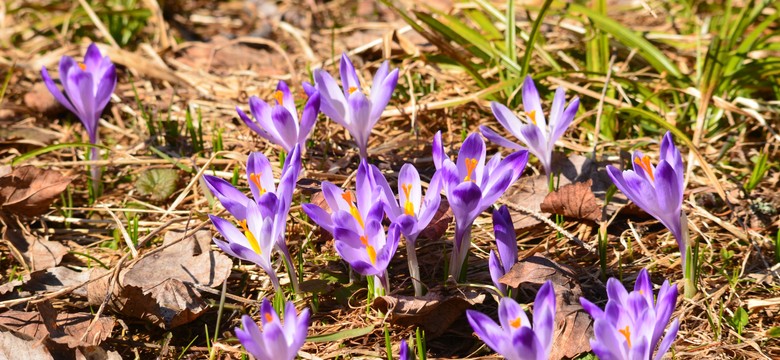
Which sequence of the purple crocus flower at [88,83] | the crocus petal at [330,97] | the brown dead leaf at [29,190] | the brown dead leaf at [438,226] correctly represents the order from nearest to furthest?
the brown dead leaf at [438,226] < the crocus petal at [330,97] < the brown dead leaf at [29,190] < the purple crocus flower at [88,83]

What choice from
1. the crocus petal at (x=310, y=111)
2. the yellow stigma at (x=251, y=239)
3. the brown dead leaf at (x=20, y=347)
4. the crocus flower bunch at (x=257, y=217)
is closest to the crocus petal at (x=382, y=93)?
the crocus petal at (x=310, y=111)

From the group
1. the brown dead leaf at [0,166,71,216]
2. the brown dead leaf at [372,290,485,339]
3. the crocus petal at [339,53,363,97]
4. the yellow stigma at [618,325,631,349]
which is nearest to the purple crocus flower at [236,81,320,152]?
the crocus petal at [339,53,363,97]

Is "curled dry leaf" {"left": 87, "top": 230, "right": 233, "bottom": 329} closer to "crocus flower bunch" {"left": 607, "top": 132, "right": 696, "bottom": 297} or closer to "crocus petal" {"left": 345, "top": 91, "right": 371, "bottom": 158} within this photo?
"crocus petal" {"left": 345, "top": 91, "right": 371, "bottom": 158}

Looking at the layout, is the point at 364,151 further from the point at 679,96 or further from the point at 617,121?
the point at 679,96

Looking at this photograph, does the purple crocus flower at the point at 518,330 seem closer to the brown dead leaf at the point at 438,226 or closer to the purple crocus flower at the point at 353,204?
the purple crocus flower at the point at 353,204

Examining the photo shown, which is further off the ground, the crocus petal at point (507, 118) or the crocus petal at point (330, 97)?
the crocus petal at point (330, 97)
